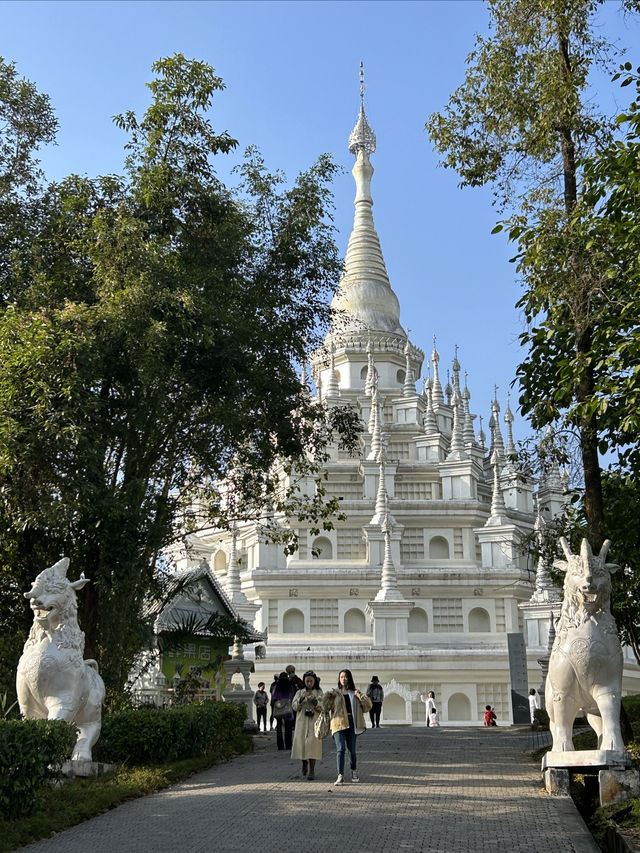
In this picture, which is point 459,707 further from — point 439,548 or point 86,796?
point 86,796

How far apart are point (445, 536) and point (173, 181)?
25.6 m

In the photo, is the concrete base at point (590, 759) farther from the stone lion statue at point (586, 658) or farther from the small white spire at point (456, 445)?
the small white spire at point (456, 445)

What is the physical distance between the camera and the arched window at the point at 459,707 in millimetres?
35625

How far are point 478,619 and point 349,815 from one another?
94.2 feet

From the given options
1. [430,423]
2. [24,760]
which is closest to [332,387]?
[430,423]

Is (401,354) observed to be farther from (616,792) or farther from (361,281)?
(616,792)

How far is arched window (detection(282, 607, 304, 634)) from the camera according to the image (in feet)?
124

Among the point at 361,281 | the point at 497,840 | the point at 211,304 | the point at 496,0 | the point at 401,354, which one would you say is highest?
the point at 361,281

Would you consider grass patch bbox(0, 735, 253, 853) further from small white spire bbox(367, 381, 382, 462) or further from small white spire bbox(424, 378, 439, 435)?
small white spire bbox(424, 378, 439, 435)

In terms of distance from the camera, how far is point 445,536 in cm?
4084

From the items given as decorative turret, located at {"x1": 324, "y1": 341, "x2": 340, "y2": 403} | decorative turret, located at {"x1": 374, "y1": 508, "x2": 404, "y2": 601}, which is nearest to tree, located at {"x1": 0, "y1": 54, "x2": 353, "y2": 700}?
decorative turret, located at {"x1": 374, "y1": 508, "x2": 404, "y2": 601}

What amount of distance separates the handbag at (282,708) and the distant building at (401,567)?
49.7ft

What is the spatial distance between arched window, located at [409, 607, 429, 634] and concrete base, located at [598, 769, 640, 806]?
27.4m

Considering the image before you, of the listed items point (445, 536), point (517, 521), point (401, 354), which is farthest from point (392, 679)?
point (401, 354)
